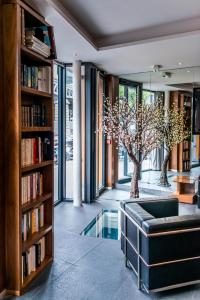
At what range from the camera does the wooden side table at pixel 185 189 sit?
5824 millimetres

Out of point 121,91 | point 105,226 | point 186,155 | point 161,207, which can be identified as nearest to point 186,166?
point 186,155

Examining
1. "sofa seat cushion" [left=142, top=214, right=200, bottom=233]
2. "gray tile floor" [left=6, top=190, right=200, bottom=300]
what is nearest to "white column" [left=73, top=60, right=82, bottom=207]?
"gray tile floor" [left=6, top=190, right=200, bottom=300]

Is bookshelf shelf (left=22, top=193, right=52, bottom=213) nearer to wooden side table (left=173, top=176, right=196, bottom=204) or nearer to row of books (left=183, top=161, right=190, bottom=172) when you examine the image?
wooden side table (left=173, top=176, right=196, bottom=204)

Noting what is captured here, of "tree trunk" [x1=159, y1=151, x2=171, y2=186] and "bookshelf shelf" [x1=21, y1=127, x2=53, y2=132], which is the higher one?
"bookshelf shelf" [x1=21, y1=127, x2=53, y2=132]

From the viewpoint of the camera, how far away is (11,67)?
2.58m

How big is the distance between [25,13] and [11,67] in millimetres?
641

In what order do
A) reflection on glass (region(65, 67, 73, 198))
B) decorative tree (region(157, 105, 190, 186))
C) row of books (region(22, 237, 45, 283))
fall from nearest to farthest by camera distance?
row of books (region(22, 237, 45, 283)) < reflection on glass (region(65, 67, 73, 198)) < decorative tree (region(157, 105, 190, 186))

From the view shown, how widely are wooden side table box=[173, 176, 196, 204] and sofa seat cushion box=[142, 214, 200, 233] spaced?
334 centimetres

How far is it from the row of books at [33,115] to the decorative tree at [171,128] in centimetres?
348

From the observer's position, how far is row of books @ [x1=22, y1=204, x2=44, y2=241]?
285cm

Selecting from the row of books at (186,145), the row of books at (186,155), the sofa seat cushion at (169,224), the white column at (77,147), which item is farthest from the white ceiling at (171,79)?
the sofa seat cushion at (169,224)

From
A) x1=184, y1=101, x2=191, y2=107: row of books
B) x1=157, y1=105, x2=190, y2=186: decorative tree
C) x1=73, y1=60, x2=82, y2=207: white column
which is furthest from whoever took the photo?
x1=157, y1=105, x2=190, y2=186: decorative tree

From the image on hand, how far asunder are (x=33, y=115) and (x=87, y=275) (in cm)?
180

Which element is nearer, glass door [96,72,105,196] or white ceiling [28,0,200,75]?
white ceiling [28,0,200,75]
